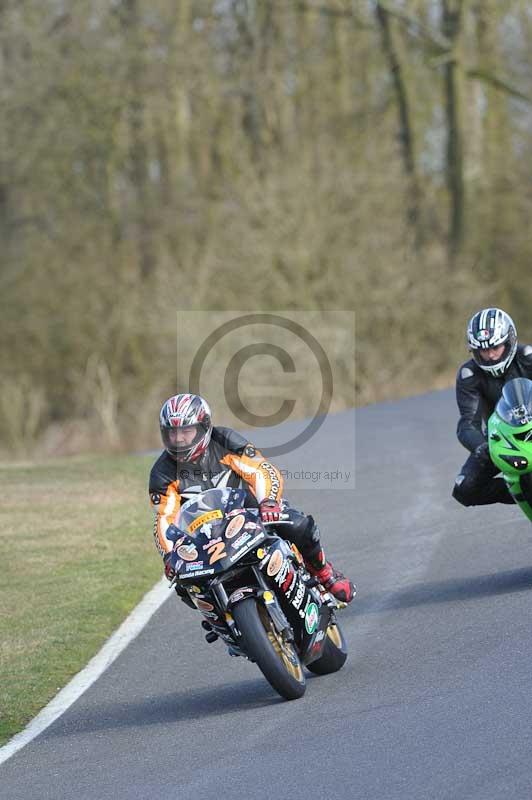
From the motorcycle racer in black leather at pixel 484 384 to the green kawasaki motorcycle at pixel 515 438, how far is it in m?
0.39

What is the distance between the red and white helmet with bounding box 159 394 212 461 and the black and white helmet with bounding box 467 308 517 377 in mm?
2330

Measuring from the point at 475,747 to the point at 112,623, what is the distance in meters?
4.85

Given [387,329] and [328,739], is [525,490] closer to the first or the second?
[328,739]

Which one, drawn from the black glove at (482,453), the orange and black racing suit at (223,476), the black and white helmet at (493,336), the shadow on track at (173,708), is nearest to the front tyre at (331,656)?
the shadow on track at (173,708)

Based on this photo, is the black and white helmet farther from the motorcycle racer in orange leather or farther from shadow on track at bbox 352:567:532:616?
the motorcycle racer in orange leather

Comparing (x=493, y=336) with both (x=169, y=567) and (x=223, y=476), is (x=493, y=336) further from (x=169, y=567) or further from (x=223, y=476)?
(x=169, y=567)

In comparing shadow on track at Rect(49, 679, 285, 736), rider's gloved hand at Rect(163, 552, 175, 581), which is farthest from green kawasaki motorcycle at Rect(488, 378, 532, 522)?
rider's gloved hand at Rect(163, 552, 175, 581)

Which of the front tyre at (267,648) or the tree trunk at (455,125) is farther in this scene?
the tree trunk at (455,125)

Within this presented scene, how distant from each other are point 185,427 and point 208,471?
38cm

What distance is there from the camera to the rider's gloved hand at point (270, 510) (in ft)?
23.9

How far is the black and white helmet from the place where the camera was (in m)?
9.17

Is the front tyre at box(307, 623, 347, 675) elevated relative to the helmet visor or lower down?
lower down

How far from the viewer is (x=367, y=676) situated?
24.0 ft

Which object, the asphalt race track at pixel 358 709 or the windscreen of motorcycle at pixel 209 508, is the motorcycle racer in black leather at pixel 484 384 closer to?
the asphalt race track at pixel 358 709
